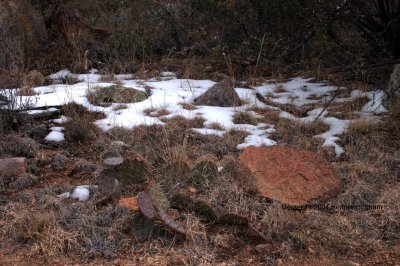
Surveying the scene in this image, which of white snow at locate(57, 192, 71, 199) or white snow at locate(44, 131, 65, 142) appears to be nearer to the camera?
white snow at locate(57, 192, 71, 199)

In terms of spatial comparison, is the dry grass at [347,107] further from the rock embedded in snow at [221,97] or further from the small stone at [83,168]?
the small stone at [83,168]

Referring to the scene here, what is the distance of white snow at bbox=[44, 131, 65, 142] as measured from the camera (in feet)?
18.3

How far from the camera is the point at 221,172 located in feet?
15.2

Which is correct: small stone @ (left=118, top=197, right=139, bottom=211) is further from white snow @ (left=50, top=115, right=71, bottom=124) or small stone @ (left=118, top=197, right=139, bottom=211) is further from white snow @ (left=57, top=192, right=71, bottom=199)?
white snow @ (left=50, top=115, right=71, bottom=124)

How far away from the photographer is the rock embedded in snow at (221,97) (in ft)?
21.5

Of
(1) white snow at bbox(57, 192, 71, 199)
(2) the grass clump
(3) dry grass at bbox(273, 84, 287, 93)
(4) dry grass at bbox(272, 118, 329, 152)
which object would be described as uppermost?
(2) the grass clump

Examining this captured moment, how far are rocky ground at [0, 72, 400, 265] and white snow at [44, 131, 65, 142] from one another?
2 cm

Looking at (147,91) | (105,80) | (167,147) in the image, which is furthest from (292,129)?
(105,80)

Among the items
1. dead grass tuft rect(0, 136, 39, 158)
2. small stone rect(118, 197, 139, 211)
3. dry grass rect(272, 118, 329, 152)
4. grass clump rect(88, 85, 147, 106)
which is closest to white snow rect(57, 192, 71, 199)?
small stone rect(118, 197, 139, 211)

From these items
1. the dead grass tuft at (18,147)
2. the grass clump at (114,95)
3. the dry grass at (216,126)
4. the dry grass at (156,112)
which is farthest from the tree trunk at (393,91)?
the dead grass tuft at (18,147)

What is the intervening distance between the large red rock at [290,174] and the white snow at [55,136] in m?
2.13

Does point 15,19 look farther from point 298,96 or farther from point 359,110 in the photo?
point 359,110

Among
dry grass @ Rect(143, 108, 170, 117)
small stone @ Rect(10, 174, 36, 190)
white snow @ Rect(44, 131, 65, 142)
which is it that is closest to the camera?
small stone @ Rect(10, 174, 36, 190)

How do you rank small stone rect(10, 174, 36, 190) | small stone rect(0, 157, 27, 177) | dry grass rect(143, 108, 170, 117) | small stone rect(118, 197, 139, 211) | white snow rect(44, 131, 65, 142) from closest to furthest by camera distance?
small stone rect(118, 197, 139, 211) < small stone rect(10, 174, 36, 190) < small stone rect(0, 157, 27, 177) < white snow rect(44, 131, 65, 142) < dry grass rect(143, 108, 170, 117)
